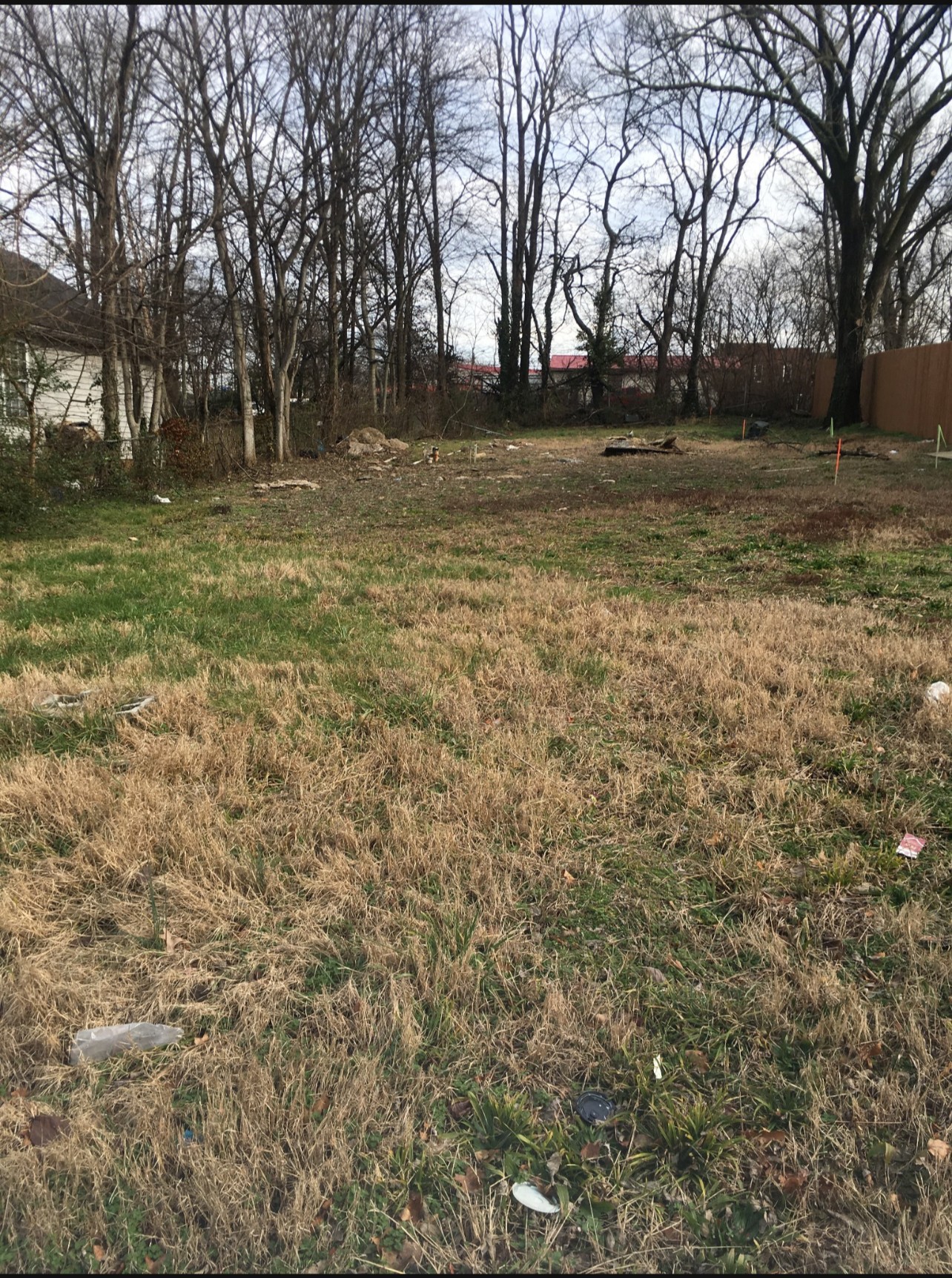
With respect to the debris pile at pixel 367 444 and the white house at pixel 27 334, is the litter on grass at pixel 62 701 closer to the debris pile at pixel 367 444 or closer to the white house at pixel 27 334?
the white house at pixel 27 334

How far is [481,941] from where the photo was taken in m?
2.33

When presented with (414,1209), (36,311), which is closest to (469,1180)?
(414,1209)

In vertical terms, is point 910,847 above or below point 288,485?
below

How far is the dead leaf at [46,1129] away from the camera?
1.74m

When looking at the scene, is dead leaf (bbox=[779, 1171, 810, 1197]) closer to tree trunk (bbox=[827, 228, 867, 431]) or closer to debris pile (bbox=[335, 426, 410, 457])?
debris pile (bbox=[335, 426, 410, 457])

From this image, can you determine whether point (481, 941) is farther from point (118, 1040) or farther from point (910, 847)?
point (910, 847)

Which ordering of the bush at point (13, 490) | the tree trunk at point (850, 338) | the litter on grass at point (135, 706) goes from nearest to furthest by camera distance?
the litter on grass at point (135, 706)
the bush at point (13, 490)
the tree trunk at point (850, 338)

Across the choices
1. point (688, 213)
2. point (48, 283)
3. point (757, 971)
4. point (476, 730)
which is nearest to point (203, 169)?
point (48, 283)

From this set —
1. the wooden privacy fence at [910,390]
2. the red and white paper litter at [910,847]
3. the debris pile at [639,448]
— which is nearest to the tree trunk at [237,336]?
the debris pile at [639,448]

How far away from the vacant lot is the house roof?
647 centimetres

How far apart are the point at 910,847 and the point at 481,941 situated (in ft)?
5.10

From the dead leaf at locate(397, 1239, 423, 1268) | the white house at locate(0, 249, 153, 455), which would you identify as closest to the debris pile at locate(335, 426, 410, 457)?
the white house at locate(0, 249, 153, 455)

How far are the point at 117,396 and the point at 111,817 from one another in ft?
45.6

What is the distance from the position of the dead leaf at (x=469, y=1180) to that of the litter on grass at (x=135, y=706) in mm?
2870
